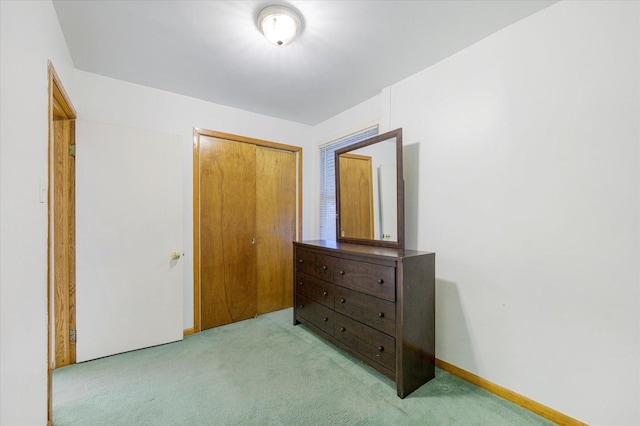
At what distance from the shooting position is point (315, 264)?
262cm

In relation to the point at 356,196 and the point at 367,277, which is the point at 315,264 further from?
the point at 356,196

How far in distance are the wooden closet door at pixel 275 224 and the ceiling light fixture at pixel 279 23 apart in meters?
1.65

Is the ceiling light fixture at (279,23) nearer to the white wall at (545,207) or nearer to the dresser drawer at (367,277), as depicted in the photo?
the white wall at (545,207)

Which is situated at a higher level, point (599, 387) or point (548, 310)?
point (548, 310)

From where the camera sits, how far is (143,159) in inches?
97.6

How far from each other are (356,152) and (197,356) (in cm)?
244

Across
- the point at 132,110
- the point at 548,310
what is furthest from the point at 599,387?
the point at 132,110

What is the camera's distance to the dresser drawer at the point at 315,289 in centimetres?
243

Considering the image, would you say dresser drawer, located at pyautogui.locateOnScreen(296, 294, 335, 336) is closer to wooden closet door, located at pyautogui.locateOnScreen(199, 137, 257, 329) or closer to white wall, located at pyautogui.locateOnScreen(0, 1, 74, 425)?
wooden closet door, located at pyautogui.locateOnScreen(199, 137, 257, 329)

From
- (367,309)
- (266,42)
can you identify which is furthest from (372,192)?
(266,42)

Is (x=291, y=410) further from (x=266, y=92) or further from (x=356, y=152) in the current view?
(x=266, y=92)

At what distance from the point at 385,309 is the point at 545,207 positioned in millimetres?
1203

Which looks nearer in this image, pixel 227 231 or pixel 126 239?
pixel 126 239

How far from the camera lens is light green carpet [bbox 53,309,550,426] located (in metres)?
1.59
